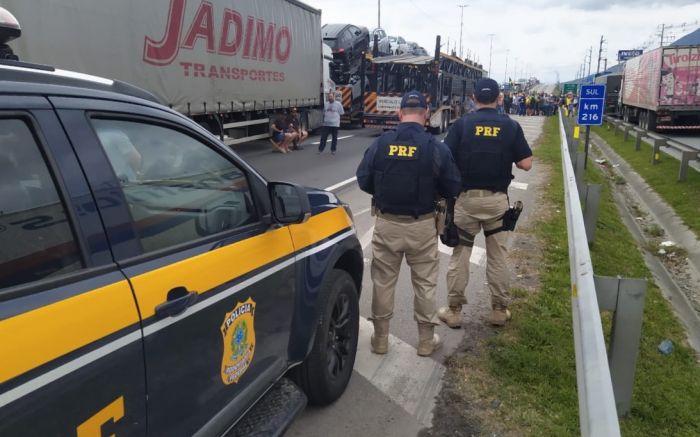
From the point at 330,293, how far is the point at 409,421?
0.86 m

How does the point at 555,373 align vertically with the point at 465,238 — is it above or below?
below

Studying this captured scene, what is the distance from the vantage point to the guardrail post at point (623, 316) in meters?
2.92

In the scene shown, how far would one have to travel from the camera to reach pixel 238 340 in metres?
2.25

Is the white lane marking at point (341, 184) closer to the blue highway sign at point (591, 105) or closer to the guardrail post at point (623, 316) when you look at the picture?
the blue highway sign at point (591, 105)

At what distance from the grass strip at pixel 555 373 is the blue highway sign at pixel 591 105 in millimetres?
6625

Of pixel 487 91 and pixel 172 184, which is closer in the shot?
pixel 172 184

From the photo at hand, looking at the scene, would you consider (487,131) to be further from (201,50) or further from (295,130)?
(295,130)

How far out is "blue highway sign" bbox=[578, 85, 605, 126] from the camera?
11.5 metres

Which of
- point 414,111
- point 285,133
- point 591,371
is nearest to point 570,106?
point 285,133

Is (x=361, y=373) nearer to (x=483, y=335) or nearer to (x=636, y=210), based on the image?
(x=483, y=335)

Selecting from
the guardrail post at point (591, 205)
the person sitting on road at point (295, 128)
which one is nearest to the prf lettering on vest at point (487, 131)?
the guardrail post at point (591, 205)

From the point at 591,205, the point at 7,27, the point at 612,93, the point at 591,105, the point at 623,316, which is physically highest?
the point at 612,93

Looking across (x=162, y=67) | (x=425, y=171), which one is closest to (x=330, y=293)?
(x=425, y=171)

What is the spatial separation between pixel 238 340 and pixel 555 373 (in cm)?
236
